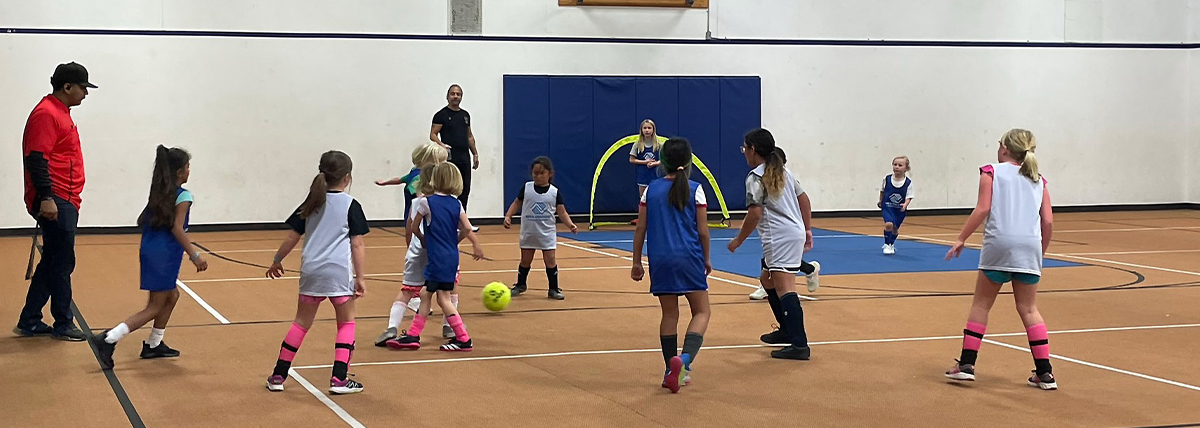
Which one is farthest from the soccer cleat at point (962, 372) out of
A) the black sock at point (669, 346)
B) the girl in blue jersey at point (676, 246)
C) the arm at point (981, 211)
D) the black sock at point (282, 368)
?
the black sock at point (282, 368)

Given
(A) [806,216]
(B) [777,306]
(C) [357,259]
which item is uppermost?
(A) [806,216]

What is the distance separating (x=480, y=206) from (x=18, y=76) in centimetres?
760

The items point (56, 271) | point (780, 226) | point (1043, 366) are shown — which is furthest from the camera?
point (56, 271)

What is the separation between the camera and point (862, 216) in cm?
2295

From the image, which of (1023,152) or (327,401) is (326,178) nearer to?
(327,401)

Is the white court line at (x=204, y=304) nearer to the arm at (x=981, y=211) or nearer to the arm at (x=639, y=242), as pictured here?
the arm at (x=639, y=242)

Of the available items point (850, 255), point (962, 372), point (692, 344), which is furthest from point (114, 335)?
point (850, 255)

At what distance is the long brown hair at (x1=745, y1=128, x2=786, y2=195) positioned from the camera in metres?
8.35

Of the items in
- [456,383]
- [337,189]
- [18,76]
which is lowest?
[456,383]

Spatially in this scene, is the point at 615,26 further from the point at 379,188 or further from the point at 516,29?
the point at 379,188

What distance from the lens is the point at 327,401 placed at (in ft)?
22.2

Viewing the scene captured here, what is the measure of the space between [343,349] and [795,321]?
3.06 m

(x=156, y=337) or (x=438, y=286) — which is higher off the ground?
(x=438, y=286)

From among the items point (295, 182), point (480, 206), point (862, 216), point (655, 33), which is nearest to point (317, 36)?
point (295, 182)
